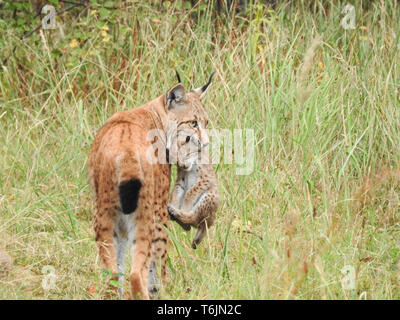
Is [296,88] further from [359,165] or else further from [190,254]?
[190,254]

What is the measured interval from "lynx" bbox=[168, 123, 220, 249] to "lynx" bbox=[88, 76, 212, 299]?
23 centimetres

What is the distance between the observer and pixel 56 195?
571 cm

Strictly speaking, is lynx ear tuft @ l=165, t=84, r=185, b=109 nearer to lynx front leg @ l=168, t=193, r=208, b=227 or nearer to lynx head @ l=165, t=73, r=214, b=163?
lynx head @ l=165, t=73, r=214, b=163

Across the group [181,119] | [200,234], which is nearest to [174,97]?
[181,119]

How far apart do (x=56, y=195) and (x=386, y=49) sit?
3.25m

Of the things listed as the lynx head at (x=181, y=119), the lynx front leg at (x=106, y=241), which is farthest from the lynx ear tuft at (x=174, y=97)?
the lynx front leg at (x=106, y=241)

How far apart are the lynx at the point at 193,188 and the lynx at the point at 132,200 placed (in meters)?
0.23

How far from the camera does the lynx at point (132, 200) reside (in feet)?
13.5

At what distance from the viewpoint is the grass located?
450 cm

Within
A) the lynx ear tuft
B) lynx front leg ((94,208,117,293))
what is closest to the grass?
lynx front leg ((94,208,117,293))

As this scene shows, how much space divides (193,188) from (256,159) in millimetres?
829

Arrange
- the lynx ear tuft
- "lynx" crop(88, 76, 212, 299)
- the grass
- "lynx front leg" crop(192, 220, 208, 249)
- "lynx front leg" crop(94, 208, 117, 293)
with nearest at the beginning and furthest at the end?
"lynx" crop(88, 76, 212, 299) → "lynx front leg" crop(94, 208, 117, 293) → the grass → the lynx ear tuft → "lynx front leg" crop(192, 220, 208, 249)

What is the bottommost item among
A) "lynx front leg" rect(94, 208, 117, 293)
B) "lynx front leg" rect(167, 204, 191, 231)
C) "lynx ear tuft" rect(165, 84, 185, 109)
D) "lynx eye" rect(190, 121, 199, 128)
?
"lynx front leg" rect(94, 208, 117, 293)

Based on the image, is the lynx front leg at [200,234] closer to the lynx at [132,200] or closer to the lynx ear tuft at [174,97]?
the lynx at [132,200]
